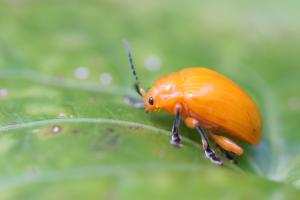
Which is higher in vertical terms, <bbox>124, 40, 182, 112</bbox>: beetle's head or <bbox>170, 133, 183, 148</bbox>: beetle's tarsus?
<bbox>124, 40, 182, 112</bbox>: beetle's head

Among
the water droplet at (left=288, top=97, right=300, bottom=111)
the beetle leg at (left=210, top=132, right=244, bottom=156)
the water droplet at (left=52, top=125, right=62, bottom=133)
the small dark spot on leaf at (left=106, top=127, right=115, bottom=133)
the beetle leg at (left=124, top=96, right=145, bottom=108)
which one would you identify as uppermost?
the water droplet at (left=52, top=125, right=62, bottom=133)

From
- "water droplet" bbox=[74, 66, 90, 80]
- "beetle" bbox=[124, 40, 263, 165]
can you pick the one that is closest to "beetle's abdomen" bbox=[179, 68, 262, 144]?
"beetle" bbox=[124, 40, 263, 165]

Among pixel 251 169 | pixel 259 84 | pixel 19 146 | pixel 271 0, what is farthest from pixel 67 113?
pixel 271 0

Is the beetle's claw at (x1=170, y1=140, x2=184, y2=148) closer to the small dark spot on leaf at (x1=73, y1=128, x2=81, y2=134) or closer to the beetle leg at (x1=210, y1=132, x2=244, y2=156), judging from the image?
the beetle leg at (x1=210, y1=132, x2=244, y2=156)

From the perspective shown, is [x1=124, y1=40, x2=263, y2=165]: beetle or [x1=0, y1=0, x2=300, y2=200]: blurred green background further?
[x1=124, y1=40, x2=263, y2=165]: beetle

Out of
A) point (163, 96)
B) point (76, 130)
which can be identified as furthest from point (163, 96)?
point (76, 130)

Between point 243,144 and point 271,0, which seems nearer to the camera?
point 243,144

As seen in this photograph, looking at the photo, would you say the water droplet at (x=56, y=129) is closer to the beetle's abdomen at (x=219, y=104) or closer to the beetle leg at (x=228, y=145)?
the beetle's abdomen at (x=219, y=104)

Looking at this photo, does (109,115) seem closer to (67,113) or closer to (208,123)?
(67,113)
